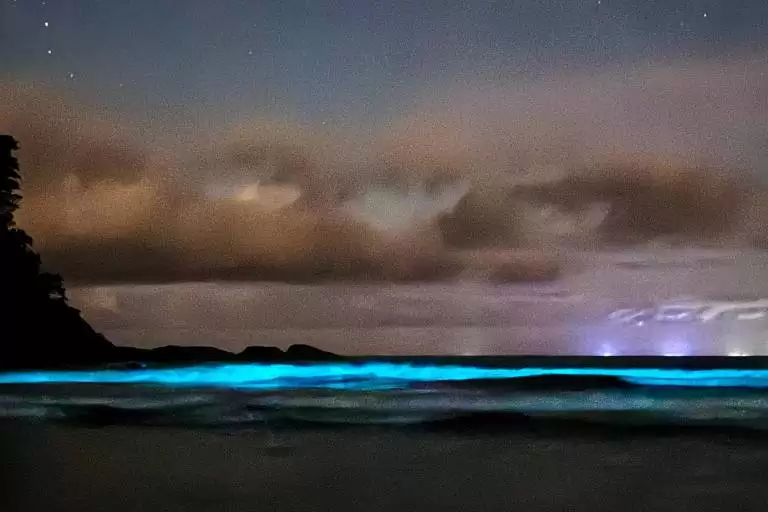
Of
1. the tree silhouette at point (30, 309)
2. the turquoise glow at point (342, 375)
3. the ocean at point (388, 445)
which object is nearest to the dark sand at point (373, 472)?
the ocean at point (388, 445)

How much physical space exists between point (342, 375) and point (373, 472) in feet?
9.11

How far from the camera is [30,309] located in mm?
5766

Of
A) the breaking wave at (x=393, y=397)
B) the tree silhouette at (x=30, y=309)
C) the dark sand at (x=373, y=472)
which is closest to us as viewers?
the dark sand at (x=373, y=472)

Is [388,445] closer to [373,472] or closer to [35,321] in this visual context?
[373,472]

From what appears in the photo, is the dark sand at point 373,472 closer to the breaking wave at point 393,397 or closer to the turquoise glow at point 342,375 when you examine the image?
the breaking wave at point 393,397

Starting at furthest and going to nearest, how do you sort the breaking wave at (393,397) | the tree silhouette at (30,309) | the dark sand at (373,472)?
the tree silhouette at (30,309) < the breaking wave at (393,397) < the dark sand at (373,472)

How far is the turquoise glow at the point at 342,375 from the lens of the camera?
416 cm

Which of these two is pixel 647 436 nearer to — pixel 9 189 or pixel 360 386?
pixel 360 386

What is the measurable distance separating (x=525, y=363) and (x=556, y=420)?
2308mm

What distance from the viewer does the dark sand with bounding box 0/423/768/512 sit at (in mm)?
1722

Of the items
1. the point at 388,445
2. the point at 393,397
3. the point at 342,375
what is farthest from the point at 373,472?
the point at 342,375

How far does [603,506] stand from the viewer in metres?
1.68

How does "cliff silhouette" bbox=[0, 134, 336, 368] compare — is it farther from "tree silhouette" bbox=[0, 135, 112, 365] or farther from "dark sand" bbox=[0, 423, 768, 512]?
"dark sand" bbox=[0, 423, 768, 512]

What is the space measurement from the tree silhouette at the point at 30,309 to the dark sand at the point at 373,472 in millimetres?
2927
